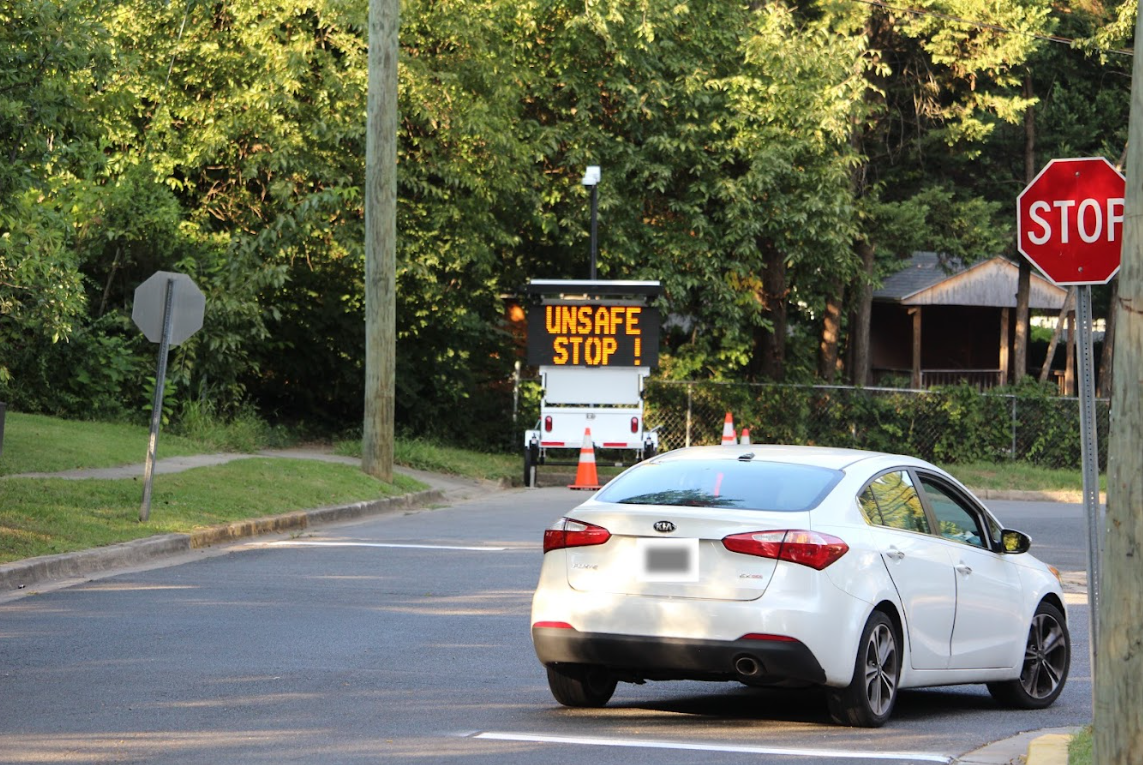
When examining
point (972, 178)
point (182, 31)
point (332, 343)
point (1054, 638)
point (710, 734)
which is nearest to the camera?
point (710, 734)

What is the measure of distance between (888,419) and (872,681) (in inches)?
919

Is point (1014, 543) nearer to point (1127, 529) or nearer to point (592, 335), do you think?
point (1127, 529)

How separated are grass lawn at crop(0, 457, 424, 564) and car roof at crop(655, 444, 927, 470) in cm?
682

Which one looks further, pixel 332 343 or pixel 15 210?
pixel 332 343

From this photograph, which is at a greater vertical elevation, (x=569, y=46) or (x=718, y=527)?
(x=569, y=46)

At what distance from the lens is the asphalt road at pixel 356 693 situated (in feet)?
23.4

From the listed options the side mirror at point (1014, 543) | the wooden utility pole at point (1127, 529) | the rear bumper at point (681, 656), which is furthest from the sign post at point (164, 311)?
the wooden utility pole at point (1127, 529)

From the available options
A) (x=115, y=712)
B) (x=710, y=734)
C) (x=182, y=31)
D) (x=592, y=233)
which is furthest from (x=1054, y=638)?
(x=182, y=31)

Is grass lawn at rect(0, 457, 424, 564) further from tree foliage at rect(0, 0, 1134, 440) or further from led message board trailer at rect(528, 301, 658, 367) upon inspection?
led message board trailer at rect(528, 301, 658, 367)

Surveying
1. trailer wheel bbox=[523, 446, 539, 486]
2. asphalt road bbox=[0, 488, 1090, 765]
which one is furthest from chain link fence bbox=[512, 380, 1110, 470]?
asphalt road bbox=[0, 488, 1090, 765]

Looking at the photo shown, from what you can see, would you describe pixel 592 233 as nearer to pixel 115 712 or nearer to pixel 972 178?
pixel 972 178

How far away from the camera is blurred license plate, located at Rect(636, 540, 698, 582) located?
7.73 m

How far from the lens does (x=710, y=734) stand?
25.3 ft

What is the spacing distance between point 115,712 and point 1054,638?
17.7ft
